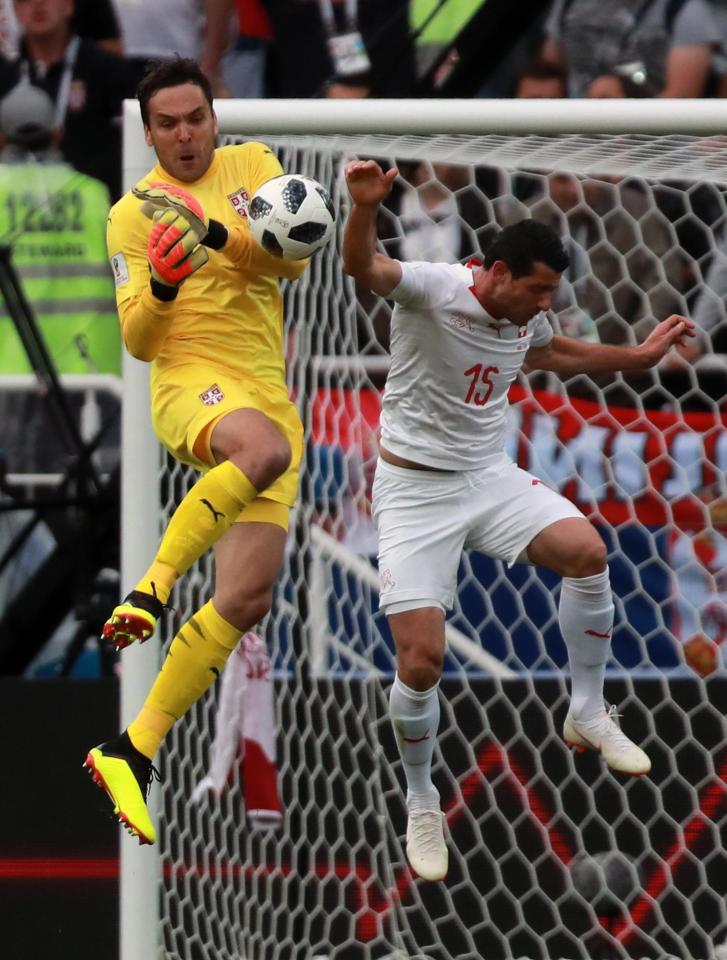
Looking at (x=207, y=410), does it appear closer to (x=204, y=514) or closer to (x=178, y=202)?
(x=204, y=514)

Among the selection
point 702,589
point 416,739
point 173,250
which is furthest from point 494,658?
point 173,250

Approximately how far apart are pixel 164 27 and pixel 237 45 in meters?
0.30

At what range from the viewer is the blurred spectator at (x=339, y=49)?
6.64m

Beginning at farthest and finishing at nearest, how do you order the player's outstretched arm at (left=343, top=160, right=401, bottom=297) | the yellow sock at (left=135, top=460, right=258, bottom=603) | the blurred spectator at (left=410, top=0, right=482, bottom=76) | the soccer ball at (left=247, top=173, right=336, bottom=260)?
the blurred spectator at (left=410, top=0, right=482, bottom=76) < the yellow sock at (left=135, top=460, right=258, bottom=603) < the soccer ball at (left=247, top=173, right=336, bottom=260) < the player's outstretched arm at (left=343, top=160, right=401, bottom=297)

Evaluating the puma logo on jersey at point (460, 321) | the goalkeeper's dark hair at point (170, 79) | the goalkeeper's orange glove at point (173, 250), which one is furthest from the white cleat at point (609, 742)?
the goalkeeper's dark hair at point (170, 79)

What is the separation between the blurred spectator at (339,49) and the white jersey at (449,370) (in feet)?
6.78

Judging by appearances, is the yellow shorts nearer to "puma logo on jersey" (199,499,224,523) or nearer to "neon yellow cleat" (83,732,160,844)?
"puma logo on jersey" (199,499,224,523)

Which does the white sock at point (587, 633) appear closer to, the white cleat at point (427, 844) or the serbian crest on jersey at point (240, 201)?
the white cleat at point (427, 844)

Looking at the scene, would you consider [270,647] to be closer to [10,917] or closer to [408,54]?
[10,917]

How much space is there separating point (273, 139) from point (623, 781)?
2.05m

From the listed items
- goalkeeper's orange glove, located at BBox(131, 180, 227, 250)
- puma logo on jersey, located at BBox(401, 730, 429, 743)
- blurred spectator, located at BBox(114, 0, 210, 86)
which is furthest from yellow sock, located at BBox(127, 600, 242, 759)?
blurred spectator, located at BBox(114, 0, 210, 86)

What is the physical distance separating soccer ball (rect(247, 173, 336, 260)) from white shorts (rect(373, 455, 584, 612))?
0.76m

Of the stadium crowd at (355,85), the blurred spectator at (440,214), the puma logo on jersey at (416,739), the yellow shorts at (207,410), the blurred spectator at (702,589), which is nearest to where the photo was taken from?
the yellow shorts at (207,410)

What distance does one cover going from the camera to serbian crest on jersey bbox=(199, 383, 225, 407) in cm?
453
